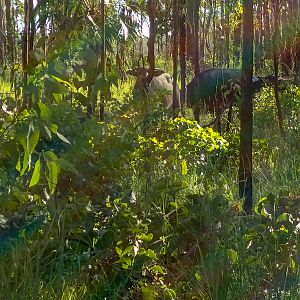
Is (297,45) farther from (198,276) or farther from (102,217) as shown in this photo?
(198,276)

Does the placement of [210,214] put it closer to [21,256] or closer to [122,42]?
[21,256]

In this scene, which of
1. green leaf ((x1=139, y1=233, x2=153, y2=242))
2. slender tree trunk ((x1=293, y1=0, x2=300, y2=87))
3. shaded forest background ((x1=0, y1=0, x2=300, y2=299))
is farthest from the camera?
slender tree trunk ((x1=293, y1=0, x2=300, y2=87))

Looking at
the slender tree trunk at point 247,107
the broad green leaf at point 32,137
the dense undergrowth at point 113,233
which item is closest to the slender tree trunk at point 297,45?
the slender tree trunk at point 247,107

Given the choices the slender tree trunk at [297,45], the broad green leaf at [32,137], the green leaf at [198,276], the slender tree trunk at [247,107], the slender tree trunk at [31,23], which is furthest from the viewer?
the slender tree trunk at [297,45]

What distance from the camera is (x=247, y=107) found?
359 centimetres

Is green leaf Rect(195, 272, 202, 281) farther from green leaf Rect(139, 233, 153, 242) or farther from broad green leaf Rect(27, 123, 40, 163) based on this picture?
broad green leaf Rect(27, 123, 40, 163)

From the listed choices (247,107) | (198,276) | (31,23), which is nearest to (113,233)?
(198,276)

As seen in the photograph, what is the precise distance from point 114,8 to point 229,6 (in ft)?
10.6

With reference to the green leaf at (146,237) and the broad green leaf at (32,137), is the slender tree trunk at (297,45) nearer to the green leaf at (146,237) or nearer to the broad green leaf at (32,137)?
the green leaf at (146,237)

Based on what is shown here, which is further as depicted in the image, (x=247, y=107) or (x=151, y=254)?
(x=247, y=107)

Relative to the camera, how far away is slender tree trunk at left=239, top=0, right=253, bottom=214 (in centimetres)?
351

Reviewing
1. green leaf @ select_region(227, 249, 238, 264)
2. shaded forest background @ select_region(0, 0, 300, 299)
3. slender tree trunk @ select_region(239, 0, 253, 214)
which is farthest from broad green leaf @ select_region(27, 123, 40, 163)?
slender tree trunk @ select_region(239, 0, 253, 214)

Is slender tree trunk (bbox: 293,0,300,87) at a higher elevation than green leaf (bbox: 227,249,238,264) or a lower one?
higher

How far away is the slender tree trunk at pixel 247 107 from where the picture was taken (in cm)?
351
